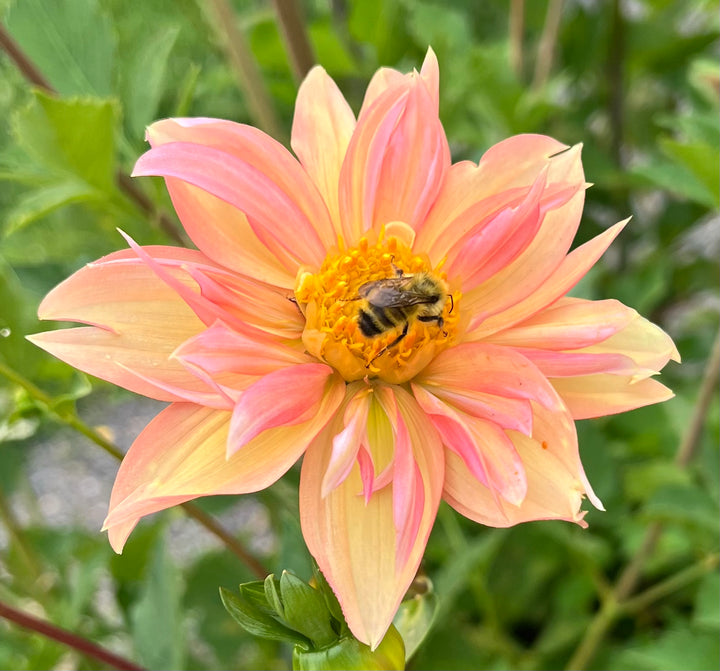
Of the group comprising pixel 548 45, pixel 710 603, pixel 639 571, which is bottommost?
pixel 639 571

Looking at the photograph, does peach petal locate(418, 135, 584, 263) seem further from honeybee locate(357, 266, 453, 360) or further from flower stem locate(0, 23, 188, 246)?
flower stem locate(0, 23, 188, 246)

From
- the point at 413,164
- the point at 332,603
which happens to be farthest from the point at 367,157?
the point at 332,603

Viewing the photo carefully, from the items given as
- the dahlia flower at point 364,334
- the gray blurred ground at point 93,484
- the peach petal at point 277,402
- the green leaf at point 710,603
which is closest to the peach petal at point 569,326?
the dahlia flower at point 364,334

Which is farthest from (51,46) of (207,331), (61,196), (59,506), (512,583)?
(59,506)

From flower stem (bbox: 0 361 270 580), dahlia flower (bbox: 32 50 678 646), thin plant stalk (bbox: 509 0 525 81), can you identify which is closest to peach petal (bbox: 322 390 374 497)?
dahlia flower (bbox: 32 50 678 646)

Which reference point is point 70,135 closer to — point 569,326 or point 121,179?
point 121,179

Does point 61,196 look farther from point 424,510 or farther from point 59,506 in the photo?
point 59,506
